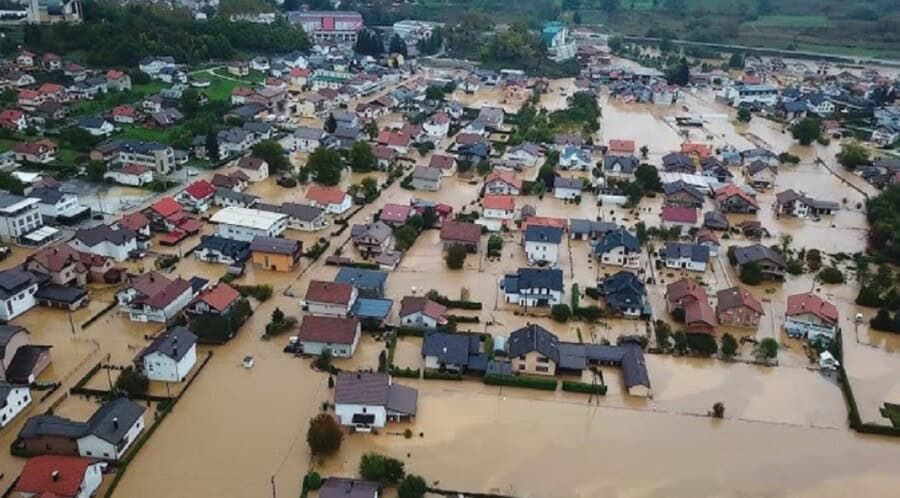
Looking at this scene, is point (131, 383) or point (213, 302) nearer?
point (131, 383)

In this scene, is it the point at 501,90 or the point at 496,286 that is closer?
the point at 496,286

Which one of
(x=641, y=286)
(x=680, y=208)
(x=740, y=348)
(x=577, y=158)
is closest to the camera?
(x=740, y=348)

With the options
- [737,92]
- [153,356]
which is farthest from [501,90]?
[153,356]

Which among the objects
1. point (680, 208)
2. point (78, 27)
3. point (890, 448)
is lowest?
point (890, 448)

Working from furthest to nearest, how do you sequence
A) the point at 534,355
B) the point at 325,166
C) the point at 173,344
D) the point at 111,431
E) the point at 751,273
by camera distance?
the point at 325,166
the point at 751,273
the point at 534,355
the point at 173,344
the point at 111,431

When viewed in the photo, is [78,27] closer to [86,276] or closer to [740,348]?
[86,276]

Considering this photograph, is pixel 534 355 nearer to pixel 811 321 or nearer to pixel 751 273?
pixel 811 321

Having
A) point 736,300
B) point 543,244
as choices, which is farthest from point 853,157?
point 543,244
